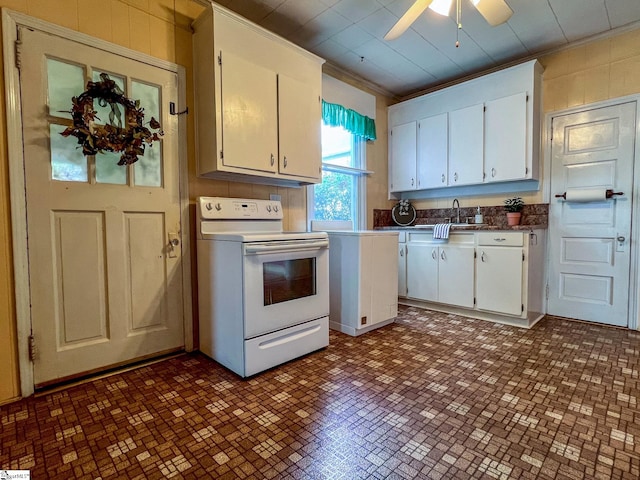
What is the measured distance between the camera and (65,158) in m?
1.87

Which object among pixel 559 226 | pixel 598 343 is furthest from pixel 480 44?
pixel 598 343

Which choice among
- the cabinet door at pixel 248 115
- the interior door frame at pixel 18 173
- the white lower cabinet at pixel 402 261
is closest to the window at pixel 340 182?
the white lower cabinet at pixel 402 261

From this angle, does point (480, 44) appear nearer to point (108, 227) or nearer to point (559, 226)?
point (559, 226)

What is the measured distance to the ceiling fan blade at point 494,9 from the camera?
192 centimetres

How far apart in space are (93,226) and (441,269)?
306 cm

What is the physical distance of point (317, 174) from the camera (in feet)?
9.48

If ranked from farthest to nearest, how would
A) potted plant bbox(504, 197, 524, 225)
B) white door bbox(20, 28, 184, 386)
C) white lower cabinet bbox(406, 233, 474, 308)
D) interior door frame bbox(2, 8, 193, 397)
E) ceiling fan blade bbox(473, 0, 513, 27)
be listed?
potted plant bbox(504, 197, 524, 225) → white lower cabinet bbox(406, 233, 474, 308) → ceiling fan blade bbox(473, 0, 513, 27) → white door bbox(20, 28, 184, 386) → interior door frame bbox(2, 8, 193, 397)

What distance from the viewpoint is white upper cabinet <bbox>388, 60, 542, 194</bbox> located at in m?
3.15

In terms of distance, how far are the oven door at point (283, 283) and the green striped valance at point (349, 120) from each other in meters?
1.62

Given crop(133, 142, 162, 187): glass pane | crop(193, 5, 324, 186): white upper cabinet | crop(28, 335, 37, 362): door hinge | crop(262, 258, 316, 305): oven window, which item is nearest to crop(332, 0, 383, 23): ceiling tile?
crop(193, 5, 324, 186): white upper cabinet

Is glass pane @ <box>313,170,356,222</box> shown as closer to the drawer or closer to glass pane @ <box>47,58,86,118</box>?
the drawer

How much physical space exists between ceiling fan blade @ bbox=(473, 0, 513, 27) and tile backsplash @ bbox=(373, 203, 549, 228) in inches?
77.0

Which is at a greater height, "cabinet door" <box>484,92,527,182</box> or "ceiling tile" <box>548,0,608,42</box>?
"ceiling tile" <box>548,0,608,42</box>

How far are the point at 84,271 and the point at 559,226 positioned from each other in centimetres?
402
